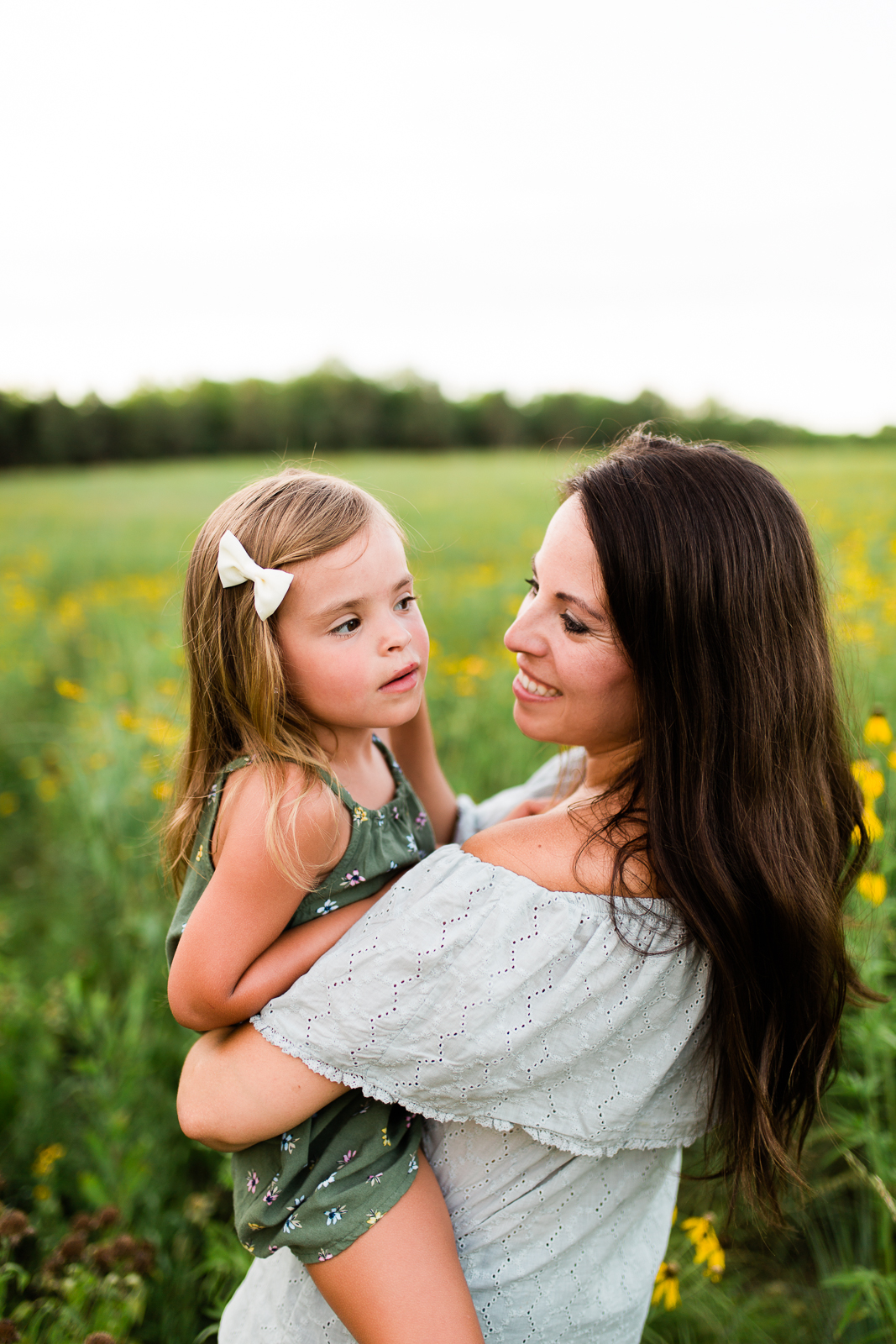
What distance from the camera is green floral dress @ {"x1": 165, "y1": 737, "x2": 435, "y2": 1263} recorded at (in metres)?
1.04

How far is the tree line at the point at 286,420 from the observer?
3161cm

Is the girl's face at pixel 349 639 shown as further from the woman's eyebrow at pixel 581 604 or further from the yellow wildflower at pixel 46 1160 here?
the yellow wildflower at pixel 46 1160

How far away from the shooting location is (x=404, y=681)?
126 centimetres

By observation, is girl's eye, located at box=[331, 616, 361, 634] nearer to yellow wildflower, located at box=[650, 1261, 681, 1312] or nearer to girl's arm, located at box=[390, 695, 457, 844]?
girl's arm, located at box=[390, 695, 457, 844]

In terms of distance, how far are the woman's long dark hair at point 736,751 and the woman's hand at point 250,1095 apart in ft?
1.59

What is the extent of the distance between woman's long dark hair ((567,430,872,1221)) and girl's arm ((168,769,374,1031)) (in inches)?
16.9

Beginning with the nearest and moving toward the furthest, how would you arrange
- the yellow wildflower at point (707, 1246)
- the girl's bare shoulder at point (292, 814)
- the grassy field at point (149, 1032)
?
the girl's bare shoulder at point (292, 814), the yellow wildflower at point (707, 1246), the grassy field at point (149, 1032)

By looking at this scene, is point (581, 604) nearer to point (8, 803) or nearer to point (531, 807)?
point (531, 807)

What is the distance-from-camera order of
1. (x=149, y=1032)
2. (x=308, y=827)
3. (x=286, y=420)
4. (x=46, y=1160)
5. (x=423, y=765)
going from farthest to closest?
(x=286, y=420) < (x=149, y=1032) < (x=46, y=1160) < (x=423, y=765) < (x=308, y=827)

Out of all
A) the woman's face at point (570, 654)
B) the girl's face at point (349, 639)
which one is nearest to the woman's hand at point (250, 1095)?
the girl's face at point (349, 639)

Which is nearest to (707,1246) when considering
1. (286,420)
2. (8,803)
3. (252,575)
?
(252,575)

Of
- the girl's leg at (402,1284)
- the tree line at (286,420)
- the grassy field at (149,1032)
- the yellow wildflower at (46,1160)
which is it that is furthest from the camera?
the tree line at (286,420)

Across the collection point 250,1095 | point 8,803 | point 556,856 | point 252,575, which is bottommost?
point 8,803

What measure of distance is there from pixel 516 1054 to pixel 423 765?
67 centimetres
